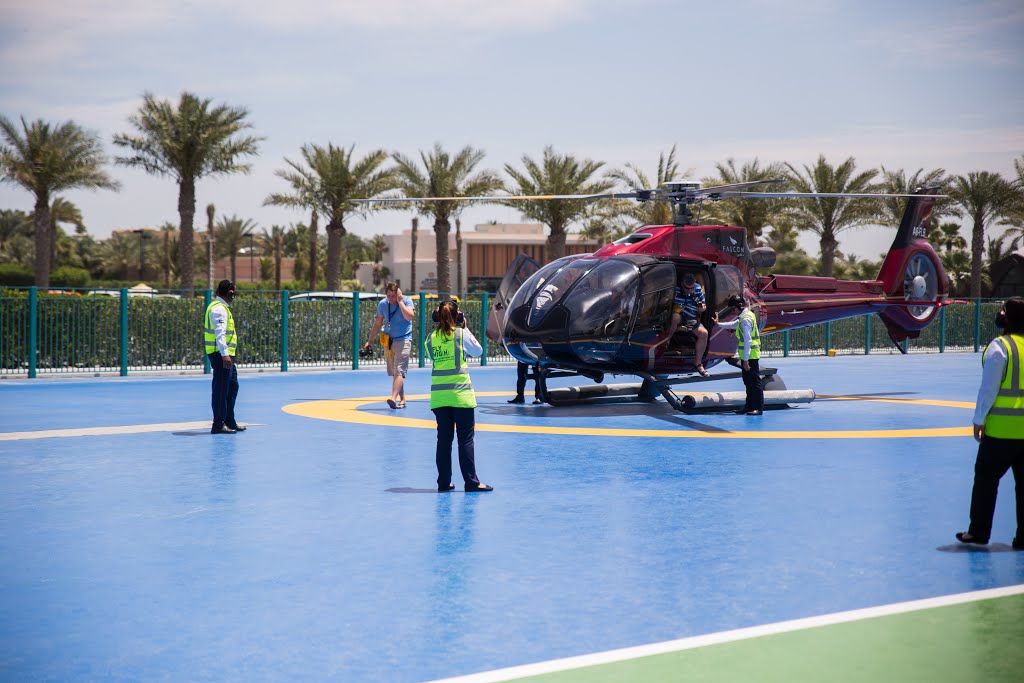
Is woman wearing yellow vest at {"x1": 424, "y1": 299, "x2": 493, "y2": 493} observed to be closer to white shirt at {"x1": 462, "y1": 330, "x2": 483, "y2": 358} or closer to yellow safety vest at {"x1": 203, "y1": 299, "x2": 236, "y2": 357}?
white shirt at {"x1": 462, "y1": 330, "x2": 483, "y2": 358}

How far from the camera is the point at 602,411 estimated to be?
15906mm

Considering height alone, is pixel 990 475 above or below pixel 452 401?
below

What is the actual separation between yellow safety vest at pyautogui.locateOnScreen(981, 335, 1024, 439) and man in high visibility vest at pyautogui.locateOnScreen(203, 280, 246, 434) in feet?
27.2

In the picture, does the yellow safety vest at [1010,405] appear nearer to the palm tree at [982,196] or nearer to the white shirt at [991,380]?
the white shirt at [991,380]

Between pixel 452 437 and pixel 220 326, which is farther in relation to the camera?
pixel 220 326

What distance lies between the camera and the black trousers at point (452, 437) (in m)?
8.91

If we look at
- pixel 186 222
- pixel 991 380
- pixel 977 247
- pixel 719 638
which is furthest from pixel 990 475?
pixel 977 247

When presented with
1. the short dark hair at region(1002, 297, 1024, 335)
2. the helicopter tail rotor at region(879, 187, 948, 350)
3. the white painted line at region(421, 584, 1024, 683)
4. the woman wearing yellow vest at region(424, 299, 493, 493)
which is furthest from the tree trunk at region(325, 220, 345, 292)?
the white painted line at region(421, 584, 1024, 683)

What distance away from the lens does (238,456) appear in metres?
11.0

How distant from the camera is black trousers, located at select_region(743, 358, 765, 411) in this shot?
1520cm

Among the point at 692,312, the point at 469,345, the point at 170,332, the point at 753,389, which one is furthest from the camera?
the point at 170,332

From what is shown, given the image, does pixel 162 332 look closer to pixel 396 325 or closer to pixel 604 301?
pixel 396 325

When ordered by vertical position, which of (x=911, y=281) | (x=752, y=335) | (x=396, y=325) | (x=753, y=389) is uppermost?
(x=911, y=281)

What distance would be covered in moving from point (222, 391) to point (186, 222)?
26.3 metres
